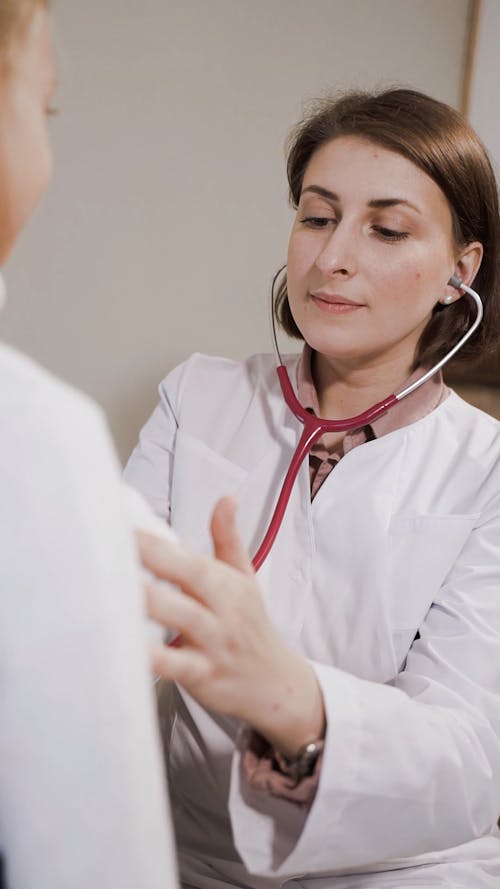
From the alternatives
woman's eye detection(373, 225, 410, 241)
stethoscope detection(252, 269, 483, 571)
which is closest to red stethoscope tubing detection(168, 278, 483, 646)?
stethoscope detection(252, 269, 483, 571)

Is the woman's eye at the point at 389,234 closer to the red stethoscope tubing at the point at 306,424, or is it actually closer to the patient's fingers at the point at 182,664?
the red stethoscope tubing at the point at 306,424

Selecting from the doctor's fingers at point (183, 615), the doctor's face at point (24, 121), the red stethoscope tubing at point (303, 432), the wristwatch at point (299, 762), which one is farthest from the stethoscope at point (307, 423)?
the doctor's face at point (24, 121)

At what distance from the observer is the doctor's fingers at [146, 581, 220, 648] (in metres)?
0.60

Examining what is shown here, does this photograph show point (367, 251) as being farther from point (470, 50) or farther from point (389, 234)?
point (470, 50)

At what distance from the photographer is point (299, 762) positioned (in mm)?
772

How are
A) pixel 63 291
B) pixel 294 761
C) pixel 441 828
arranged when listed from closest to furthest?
pixel 294 761 → pixel 441 828 → pixel 63 291

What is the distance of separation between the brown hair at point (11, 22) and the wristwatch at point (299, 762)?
1.74ft

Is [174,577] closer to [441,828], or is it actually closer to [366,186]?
[441,828]

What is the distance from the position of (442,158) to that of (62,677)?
3.11 feet

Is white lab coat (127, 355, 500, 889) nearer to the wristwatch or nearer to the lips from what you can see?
the wristwatch

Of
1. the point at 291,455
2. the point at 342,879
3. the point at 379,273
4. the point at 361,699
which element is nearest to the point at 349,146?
the point at 379,273

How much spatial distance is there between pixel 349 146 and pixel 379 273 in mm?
181

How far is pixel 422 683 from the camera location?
102 centimetres

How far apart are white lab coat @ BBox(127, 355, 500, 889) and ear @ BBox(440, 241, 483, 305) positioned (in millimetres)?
133
